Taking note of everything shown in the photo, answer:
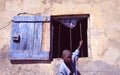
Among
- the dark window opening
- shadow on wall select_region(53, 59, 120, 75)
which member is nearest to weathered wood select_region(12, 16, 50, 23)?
the dark window opening

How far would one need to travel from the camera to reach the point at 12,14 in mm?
8266

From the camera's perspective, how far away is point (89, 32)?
7.98 m

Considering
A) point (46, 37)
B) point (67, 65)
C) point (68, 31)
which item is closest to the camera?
point (67, 65)

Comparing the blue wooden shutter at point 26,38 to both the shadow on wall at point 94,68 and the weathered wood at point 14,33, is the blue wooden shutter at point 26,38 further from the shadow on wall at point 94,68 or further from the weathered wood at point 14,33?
the shadow on wall at point 94,68

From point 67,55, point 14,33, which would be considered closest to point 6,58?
point 14,33

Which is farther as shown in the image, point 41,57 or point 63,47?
point 63,47

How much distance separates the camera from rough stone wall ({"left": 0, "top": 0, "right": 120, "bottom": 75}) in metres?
7.74

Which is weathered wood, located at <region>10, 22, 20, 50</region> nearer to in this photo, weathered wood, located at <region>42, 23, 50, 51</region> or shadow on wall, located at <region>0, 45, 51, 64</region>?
shadow on wall, located at <region>0, 45, 51, 64</region>

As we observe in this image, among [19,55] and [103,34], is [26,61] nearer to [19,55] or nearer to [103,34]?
[19,55]

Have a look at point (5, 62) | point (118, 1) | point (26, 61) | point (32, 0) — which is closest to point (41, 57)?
point (26, 61)

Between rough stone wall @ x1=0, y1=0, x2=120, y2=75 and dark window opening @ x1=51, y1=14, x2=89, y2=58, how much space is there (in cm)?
20

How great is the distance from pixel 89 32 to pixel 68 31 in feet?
2.03

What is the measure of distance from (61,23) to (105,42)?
3.93 ft

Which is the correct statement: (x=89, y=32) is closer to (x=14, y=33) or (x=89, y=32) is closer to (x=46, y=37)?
(x=46, y=37)
